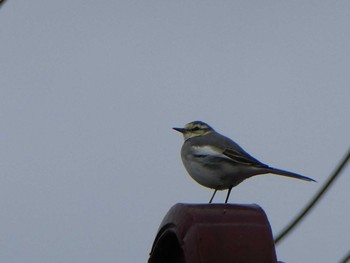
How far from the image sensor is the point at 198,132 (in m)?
10.4

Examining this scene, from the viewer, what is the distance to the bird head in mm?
10375

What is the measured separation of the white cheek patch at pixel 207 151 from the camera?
346 inches

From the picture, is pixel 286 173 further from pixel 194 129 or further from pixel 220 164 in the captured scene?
pixel 194 129

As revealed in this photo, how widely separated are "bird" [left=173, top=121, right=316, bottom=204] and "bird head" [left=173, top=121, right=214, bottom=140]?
92 cm

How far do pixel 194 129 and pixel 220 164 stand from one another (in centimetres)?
184

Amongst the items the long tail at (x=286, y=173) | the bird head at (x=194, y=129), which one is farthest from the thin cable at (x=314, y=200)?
the bird head at (x=194, y=129)

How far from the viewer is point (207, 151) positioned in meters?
8.97

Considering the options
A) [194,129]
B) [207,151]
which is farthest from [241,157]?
[194,129]

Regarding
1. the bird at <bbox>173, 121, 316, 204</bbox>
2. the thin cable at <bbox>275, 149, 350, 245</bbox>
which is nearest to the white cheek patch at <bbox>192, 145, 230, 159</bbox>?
the bird at <bbox>173, 121, 316, 204</bbox>

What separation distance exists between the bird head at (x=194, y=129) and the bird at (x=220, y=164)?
92 cm

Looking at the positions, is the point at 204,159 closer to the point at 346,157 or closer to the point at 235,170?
the point at 235,170

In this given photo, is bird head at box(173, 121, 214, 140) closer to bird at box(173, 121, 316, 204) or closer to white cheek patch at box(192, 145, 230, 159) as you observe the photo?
bird at box(173, 121, 316, 204)

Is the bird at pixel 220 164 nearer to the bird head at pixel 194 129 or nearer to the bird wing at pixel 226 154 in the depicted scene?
the bird wing at pixel 226 154

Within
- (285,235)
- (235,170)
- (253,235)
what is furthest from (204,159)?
(253,235)
